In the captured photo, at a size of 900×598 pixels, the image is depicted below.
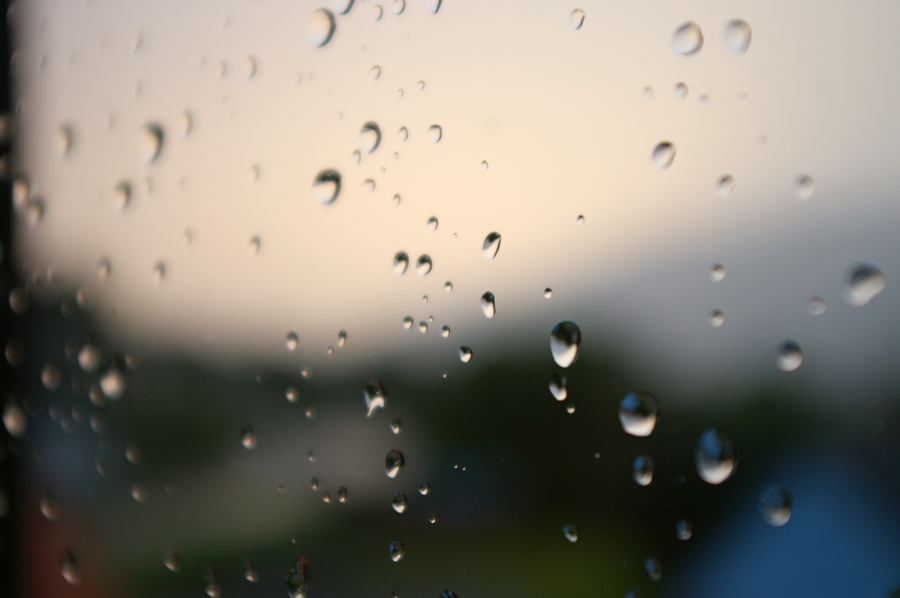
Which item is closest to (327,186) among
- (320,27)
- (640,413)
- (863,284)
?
(320,27)

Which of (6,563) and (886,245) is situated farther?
(6,563)

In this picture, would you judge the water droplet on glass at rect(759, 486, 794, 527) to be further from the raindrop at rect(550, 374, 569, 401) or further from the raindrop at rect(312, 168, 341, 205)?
the raindrop at rect(312, 168, 341, 205)

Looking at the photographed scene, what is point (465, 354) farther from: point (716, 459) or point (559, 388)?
point (716, 459)

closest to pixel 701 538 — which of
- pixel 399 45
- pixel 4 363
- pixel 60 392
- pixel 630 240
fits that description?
pixel 630 240

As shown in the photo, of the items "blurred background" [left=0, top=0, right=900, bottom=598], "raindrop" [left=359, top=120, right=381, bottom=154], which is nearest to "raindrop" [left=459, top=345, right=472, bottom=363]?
"blurred background" [left=0, top=0, right=900, bottom=598]

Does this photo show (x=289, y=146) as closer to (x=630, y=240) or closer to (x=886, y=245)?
(x=630, y=240)
